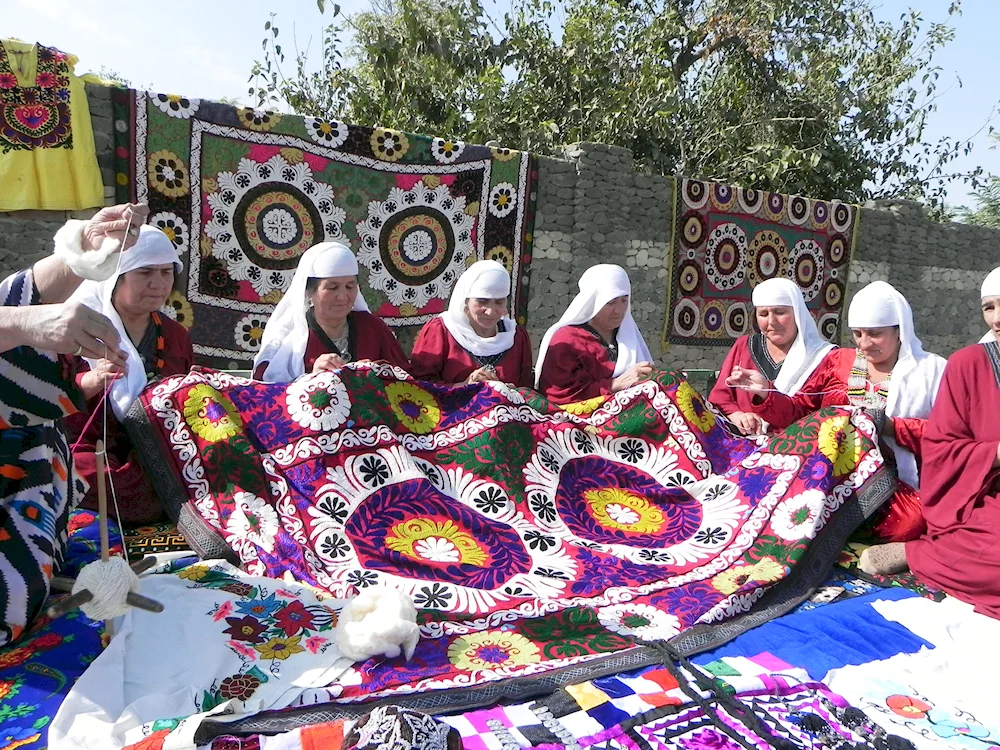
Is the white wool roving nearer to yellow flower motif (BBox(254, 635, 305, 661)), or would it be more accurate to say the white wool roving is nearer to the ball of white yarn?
yellow flower motif (BBox(254, 635, 305, 661))

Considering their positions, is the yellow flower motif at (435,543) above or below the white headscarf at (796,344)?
below

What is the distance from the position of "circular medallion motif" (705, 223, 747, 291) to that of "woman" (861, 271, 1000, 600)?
5392 millimetres

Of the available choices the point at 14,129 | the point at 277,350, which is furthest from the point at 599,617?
the point at 14,129

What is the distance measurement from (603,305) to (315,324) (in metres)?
1.62

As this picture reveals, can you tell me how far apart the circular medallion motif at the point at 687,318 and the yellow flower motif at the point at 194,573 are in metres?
6.57

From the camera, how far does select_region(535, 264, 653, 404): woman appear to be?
4355 millimetres

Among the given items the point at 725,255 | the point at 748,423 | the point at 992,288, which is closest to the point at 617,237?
the point at 725,255

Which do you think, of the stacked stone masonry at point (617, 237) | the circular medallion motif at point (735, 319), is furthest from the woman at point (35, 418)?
the circular medallion motif at point (735, 319)

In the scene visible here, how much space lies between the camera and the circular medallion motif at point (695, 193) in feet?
27.3

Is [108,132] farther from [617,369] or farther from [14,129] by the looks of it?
[617,369]

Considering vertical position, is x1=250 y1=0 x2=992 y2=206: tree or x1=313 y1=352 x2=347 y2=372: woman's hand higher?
x1=250 y1=0 x2=992 y2=206: tree

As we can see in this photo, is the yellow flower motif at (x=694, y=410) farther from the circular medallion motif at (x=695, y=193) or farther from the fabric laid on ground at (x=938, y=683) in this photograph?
the circular medallion motif at (x=695, y=193)

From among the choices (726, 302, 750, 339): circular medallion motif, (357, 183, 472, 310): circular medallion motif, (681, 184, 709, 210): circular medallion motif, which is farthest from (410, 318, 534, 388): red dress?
(726, 302, 750, 339): circular medallion motif

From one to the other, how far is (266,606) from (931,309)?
11.4 meters
